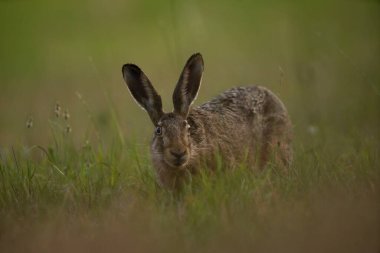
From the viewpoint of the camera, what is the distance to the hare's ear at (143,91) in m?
6.68

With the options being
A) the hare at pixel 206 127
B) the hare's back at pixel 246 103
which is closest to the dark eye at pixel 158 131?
the hare at pixel 206 127

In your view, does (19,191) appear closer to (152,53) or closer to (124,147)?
(124,147)

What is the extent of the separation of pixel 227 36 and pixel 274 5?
2216 mm

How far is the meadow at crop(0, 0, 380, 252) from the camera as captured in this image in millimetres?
4926

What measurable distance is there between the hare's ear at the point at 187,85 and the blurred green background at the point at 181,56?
3.88 feet

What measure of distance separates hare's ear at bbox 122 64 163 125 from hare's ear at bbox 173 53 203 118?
0.17m

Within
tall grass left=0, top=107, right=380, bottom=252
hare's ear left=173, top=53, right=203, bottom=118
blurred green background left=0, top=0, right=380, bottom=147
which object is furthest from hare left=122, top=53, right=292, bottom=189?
blurred green background left=0, top=0, right=380, bottom=147

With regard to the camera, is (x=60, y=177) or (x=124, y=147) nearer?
(x=60, y=177)

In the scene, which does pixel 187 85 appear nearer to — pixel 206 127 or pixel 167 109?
pixel 206 127

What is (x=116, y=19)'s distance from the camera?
1005 centimetres

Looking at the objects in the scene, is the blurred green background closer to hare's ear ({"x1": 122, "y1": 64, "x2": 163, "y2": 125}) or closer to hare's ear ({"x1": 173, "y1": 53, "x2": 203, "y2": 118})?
hare's ear ({"x1": 122, "y1": 64, "x2": 163, "y2": 125})

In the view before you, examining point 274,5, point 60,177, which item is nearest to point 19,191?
point 60,177

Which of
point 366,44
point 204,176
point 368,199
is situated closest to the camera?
point 368,199

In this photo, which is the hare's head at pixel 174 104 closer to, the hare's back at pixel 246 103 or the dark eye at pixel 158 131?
the dark eye at pixel 158 131
